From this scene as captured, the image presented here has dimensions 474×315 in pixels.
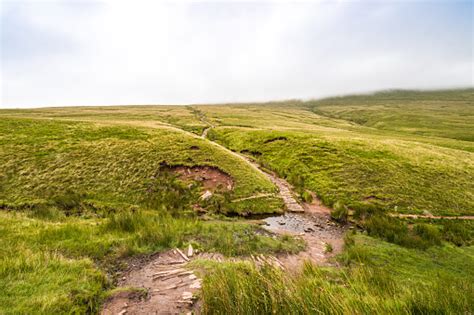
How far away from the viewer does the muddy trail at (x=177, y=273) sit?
7.09 m

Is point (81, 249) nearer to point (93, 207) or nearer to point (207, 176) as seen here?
point (93, 207)

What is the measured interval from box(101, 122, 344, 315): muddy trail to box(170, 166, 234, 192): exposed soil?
24.8 feet

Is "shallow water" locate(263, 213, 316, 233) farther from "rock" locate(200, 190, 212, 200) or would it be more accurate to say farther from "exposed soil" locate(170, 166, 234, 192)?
"exposed soil" locate(170, 166, 234, 192)

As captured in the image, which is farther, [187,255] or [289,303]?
[187,255]

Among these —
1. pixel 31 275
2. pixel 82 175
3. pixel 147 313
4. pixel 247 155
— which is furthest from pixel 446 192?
pixel 82 175

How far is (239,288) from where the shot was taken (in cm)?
591

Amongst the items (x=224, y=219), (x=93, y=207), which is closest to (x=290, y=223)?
(x=224, y=219)

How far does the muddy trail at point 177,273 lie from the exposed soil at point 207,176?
757 centimetres

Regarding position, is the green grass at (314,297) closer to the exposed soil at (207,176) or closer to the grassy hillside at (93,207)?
the grassy hillside at (93,207)

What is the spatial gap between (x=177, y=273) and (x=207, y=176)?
1687cm

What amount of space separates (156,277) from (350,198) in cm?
A: 2050


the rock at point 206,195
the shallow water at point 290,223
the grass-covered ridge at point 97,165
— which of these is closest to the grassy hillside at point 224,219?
the grass-covered ridge at point 97,165

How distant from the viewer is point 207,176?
84.2 ft

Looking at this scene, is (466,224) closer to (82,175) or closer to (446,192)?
(446,192)
